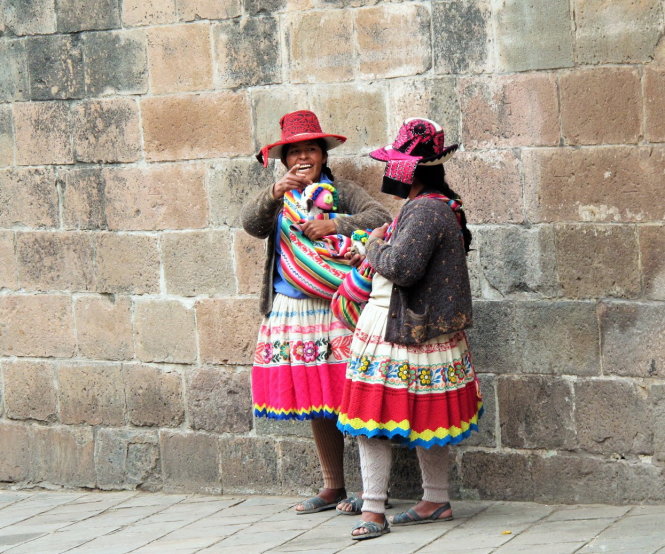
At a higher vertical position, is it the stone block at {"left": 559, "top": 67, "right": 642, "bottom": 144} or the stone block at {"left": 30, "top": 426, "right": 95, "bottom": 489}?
the stone block at {"left": 559, "top": 67, "right": 642, "bottom": 144}

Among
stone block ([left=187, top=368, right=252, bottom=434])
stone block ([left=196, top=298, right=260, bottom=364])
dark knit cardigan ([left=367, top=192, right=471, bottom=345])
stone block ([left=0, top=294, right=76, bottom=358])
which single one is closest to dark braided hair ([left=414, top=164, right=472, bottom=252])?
dark knit cardigan ([left=367, top=192, right=471, bottom=345])

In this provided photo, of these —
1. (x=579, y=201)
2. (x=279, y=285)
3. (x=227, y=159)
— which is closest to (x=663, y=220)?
(x=579, y=201)

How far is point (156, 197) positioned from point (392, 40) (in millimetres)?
1628

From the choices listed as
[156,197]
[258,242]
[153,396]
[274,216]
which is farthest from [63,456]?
[274,216]

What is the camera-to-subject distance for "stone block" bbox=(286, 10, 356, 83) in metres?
6.32

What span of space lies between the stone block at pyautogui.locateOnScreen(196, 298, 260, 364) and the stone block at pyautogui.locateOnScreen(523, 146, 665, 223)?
1.67 metres

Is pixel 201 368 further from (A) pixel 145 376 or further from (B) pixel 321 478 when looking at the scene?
(B) pixel 321 478

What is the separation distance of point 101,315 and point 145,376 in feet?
1.44

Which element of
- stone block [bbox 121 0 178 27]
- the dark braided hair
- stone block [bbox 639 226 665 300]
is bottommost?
stone block [bbox 639 226 665 300]

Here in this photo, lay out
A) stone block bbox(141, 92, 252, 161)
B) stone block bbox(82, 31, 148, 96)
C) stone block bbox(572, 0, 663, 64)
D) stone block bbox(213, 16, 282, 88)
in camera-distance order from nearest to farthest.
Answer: stone block bbox(572, 0, 663, 64), stone block bbox(213, 16, 282, 88), stone block bbox(141, 92, 252, 161), stone block bbox(82, 31, 148, 96)

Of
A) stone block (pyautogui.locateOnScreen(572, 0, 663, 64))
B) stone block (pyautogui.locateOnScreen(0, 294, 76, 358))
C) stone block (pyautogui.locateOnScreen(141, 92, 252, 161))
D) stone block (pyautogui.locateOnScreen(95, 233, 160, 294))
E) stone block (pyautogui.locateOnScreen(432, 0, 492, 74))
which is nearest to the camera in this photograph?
stone block (pyautogui.locateOnScreen(572, 0, 663, 64))

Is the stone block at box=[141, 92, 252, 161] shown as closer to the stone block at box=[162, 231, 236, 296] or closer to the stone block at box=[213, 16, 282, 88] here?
the stone block at box=[213, 16, 282, 88]

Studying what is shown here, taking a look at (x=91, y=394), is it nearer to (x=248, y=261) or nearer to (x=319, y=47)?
(x=248, y=261)

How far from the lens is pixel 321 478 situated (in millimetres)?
6594
